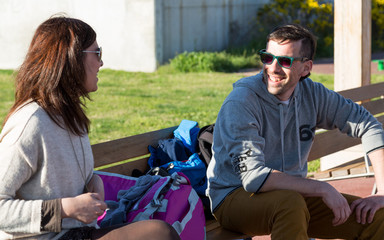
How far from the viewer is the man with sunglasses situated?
10.3 feet

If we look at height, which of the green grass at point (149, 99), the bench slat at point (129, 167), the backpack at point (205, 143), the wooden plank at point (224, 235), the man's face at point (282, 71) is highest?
the man's face at point (282, 71)

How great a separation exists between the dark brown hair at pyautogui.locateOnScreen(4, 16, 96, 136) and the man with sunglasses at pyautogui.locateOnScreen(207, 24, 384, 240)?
94 cm

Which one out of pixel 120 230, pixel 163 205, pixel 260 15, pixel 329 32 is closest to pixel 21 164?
pixel 120 230

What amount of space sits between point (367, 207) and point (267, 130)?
2.16ft

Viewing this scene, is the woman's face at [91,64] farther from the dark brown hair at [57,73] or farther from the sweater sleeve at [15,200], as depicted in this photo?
the sweater sleeve at [15,200]

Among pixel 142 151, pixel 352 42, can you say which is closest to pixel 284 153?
pixel 142 151

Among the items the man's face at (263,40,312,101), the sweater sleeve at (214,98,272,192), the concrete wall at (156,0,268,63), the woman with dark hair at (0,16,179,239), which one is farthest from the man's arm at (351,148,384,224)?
the concrete wall at (156,0,268,63)

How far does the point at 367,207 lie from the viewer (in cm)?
333

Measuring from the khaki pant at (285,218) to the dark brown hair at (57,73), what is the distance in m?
1.02

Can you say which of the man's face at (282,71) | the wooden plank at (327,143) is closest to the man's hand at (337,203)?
the man's face at (282,71)

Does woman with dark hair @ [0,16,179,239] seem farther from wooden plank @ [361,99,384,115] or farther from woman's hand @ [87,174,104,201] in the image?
wooden plank @ [361,99,384,115]

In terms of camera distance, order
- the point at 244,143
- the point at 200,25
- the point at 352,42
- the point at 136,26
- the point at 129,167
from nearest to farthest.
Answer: the point at 244,143 → the point at 129,167 → the point at 352,42 → the point at 136,26 → the point at 200,25

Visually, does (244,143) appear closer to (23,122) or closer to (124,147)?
(124,147)

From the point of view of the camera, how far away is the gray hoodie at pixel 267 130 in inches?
125
